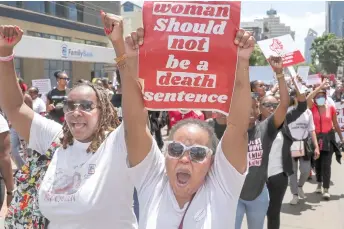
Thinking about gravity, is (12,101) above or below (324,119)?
above

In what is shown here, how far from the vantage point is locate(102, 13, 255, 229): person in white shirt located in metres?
2.06

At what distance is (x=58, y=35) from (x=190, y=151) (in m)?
28.7

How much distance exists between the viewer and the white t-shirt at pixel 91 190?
2.35 meters

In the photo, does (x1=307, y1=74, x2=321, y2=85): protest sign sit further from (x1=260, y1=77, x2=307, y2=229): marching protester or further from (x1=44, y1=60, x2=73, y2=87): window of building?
(x1=44, y1=60, x2=73, y2=87): window of building

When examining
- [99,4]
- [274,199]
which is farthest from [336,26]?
[274,199]

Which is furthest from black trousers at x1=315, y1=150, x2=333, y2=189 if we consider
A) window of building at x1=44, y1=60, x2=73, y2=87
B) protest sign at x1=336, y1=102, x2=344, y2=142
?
window of building at x1=44, y1=60, x2=73, y2=87

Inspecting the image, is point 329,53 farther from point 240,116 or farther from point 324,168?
point 240,116

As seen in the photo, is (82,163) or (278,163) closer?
(82,163)

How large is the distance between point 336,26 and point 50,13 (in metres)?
148

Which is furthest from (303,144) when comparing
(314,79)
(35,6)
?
(35,6)

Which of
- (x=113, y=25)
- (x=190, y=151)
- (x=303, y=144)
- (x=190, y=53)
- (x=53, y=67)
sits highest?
(x=53, y=67)

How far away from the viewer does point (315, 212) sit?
634 centimetres

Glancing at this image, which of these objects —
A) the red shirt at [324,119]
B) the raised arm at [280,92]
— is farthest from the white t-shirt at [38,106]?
the raised arm at [280,92]

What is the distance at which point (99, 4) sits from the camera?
116 feet
